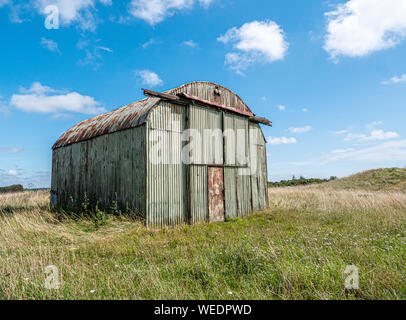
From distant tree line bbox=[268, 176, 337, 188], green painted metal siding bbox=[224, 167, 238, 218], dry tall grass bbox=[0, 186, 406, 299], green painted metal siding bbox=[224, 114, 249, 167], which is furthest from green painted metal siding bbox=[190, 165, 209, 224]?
distant tree line bbox=[268, 176, 337, 188]

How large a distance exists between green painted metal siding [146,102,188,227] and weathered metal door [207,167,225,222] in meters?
1.42

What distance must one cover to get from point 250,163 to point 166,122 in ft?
19.5

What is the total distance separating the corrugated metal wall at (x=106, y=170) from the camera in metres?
9.98

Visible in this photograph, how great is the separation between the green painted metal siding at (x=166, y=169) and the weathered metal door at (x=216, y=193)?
56.0 inches

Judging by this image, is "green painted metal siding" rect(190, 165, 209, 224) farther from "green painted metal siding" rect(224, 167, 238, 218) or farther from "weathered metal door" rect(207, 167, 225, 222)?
"green painted metal siding" rect(224, 167, 238, 218)

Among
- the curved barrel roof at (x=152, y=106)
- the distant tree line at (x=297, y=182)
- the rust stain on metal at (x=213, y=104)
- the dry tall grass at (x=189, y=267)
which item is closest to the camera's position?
the dry tall grass at (x=189, y=267)

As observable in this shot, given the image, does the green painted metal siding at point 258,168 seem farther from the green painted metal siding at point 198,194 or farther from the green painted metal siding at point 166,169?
the green painted metal siding at point 166,169

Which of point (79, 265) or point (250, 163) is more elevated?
point (250, 163)

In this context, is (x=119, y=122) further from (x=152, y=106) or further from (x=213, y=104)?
(x=213, y=104)

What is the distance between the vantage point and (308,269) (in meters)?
4.39

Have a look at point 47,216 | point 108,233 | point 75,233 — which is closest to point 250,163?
point 108,233

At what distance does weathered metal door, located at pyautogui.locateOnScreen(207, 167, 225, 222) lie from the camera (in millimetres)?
11547

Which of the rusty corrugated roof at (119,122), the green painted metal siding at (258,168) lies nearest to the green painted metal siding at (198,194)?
the rusty corrugated roof at (119,122)
